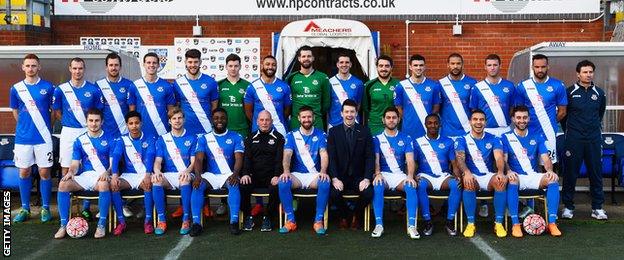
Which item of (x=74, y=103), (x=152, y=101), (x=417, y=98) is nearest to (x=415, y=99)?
(x=417, y=98)

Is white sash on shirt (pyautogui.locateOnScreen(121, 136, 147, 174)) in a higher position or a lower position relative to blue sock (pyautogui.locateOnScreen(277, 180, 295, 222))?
higher

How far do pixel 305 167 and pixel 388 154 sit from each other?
805 mm

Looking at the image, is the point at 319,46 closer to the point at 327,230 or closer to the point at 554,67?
the point at 554,67

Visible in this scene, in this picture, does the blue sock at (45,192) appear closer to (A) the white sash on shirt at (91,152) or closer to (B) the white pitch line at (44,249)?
(A) the white sash on shirt at (91,152)

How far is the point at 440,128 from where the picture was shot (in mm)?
7641

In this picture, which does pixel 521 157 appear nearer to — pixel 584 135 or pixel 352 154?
pixel 584 135

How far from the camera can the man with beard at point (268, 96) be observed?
25.3 ft

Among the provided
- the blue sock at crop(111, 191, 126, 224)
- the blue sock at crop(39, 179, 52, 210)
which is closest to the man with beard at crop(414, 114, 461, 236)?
the blue sock at crop(111, 191, 126, 224)

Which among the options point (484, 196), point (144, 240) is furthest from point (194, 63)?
point (484, 196)

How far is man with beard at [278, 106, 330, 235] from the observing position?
6.86 metres

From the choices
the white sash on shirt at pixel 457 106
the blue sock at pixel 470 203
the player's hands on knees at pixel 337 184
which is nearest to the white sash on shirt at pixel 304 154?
the player's hands on knees at pixel 337 184

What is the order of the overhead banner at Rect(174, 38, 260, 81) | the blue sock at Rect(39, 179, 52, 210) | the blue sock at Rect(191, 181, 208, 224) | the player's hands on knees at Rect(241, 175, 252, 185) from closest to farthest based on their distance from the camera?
the blue sock at Rect(191, 181, 208, 224) < the player's hands on knees at Rect(241, 175, 252, 185) < the blue sock at Rect(39, 179, 52, 210) < the overhead banner at Rect(174, 38, 260, 81)

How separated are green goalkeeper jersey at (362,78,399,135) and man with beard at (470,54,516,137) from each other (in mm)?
842

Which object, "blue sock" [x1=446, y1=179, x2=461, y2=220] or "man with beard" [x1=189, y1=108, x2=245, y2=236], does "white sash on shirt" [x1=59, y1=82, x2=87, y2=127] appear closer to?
"man with beard" [x1=189, y1=108, x2=245, y2=236]
